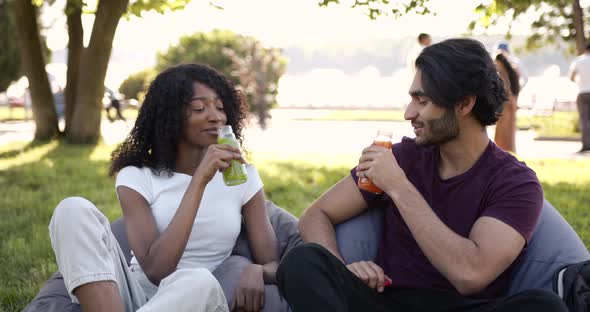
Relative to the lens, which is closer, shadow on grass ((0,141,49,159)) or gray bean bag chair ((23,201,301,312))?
gray bean bag chair ((23,201,301,312))

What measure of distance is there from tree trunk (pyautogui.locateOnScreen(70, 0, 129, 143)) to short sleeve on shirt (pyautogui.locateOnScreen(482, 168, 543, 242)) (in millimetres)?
10558

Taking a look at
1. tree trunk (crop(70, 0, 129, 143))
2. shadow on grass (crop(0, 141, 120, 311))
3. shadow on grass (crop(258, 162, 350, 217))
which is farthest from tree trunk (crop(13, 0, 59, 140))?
shadow on grass (crop(258, 162, 350, 217))

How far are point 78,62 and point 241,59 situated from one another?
794cm

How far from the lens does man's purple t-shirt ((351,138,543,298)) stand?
2.92 metres

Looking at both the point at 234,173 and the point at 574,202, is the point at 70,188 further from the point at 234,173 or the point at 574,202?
the point at 234,173

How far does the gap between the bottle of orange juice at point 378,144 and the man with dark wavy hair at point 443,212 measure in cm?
4

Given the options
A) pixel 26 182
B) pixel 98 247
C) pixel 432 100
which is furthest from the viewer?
pixel 26 182

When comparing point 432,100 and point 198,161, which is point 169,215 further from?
point 432,100

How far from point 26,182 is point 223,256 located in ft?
18.9

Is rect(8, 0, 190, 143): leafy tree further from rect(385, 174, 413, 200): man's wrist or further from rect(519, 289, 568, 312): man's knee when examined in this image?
rect(519, 289, 568, 312): man's knee

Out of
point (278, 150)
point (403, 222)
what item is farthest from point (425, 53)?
point (278, 150)

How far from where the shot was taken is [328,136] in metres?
16.8

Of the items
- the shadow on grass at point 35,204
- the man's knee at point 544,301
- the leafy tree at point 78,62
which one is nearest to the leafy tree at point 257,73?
the leafy tree at point 78,62

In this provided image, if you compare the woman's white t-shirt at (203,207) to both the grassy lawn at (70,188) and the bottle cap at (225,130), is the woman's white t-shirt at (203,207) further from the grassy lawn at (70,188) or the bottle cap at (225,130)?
the grassy lawn at (70,188)
